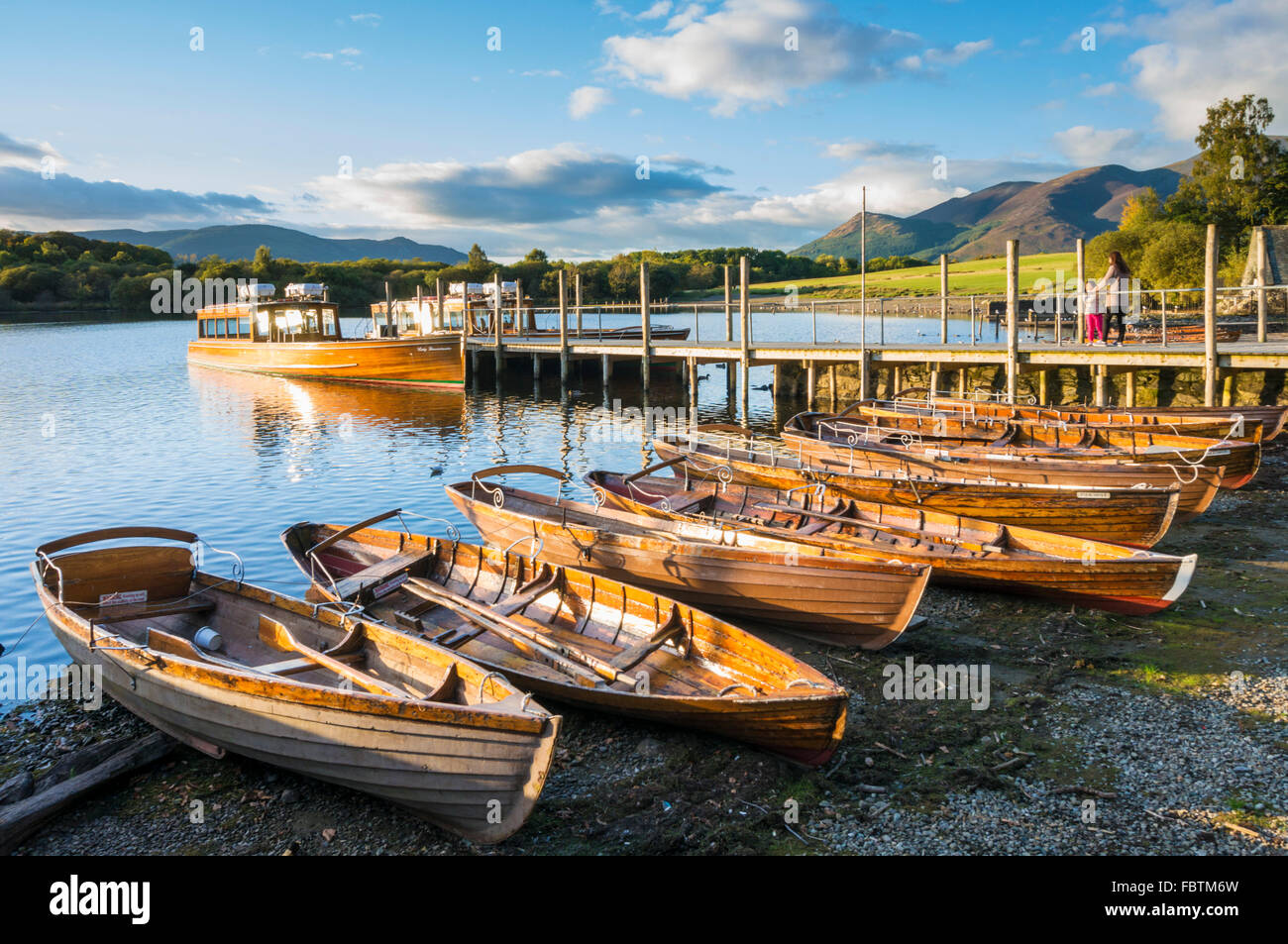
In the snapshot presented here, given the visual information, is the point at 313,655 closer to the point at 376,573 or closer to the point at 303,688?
the point at 303,688

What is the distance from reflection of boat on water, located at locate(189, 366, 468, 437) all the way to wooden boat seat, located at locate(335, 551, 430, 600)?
17917 mm

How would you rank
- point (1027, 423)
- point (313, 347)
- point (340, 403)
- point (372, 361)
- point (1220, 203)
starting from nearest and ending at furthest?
point (1027, 423)
point (340, 403)
point (372, 361)
point (313, 347)
point (1220, 203)

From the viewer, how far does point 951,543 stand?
11047 millimetres

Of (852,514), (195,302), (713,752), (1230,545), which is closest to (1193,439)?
(1230,545)

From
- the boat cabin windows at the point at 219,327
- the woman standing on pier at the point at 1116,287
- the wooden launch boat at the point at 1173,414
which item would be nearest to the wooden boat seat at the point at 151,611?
the wooden launch boat at the point at 1173,414

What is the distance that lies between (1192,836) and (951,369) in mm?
23254

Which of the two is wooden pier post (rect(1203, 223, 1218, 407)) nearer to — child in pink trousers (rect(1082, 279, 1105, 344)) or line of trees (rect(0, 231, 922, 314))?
child in pink trousers (rect(1082, 279, 1105, 344))

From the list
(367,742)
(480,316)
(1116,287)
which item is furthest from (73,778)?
(480,316)

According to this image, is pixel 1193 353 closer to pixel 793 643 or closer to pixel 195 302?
pixel 793 643

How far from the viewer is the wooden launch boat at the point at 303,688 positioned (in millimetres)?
5676

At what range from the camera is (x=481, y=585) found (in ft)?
32.4

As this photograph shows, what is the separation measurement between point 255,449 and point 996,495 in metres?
21.8

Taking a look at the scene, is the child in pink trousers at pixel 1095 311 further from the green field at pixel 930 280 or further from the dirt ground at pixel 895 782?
the green field at pixel 930 280

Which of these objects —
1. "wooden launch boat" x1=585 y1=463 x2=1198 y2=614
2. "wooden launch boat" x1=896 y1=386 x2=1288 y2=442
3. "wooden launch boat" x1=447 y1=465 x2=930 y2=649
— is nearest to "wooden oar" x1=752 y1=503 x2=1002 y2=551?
"wooden launch boat" x1=585 y1=463 x2=1198 y2=614
